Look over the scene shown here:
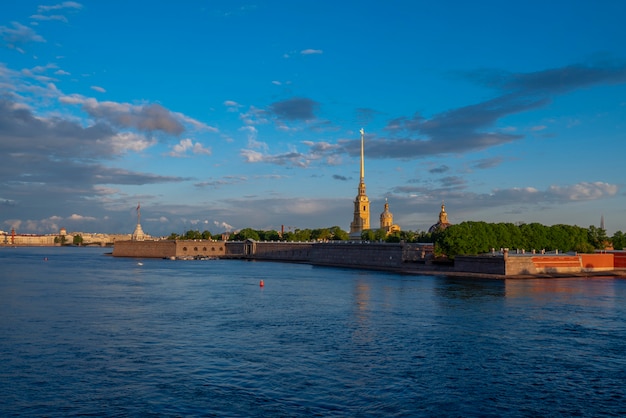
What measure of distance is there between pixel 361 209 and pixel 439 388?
126928 millimetres

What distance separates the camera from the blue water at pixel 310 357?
615 inches

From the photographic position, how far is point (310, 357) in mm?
20469

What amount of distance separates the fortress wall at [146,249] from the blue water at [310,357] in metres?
79.2

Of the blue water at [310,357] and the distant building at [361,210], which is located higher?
the distant building at [361,210]

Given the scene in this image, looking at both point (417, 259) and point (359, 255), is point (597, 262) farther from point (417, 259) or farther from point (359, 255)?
point (359, 255)

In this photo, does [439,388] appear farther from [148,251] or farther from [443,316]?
[148,251]

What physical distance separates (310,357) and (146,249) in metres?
105

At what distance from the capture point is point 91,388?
16.7 m

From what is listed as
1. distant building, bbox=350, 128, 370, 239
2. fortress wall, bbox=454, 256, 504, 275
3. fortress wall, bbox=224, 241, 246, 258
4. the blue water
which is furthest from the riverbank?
distant building, bbox=350, 128, 370, 239

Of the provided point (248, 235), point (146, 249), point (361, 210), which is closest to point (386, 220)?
point (361, 210)

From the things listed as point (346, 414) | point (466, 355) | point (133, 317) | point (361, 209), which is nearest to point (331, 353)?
point (466, 355)

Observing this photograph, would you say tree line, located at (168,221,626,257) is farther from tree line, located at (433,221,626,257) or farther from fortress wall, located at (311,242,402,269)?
fortress wall, located at (311,242,402,269)

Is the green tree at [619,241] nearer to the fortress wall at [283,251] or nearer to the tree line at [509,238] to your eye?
the tree line at [509,238]

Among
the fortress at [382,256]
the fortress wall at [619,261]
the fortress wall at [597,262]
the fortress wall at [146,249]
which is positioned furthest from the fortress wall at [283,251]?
the fortress wall at [619,261]
